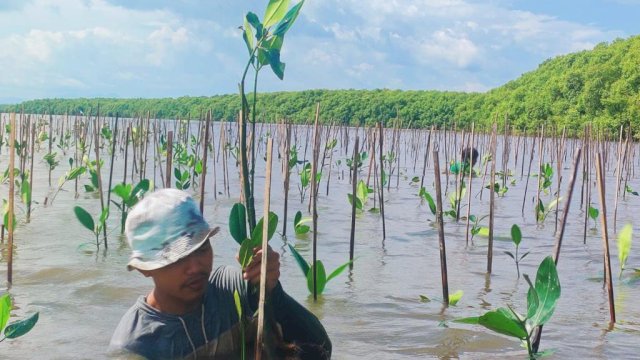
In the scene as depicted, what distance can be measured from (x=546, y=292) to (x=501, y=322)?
18 cm

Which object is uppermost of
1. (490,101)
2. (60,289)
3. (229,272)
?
(490,101)

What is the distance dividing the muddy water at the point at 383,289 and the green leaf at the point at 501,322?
0.84 metres

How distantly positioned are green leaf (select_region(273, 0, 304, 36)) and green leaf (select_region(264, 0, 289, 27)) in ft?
0.05

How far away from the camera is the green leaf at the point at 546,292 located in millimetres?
2104

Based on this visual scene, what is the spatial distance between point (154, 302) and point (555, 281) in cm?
139

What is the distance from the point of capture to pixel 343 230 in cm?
642

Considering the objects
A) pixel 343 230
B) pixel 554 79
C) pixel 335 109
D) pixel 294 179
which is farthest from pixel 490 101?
pixel 343 230

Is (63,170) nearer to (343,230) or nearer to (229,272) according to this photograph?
(343,230)

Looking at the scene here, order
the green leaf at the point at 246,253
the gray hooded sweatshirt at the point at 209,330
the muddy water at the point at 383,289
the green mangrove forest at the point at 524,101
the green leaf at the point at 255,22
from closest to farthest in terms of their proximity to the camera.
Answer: the green leaf at the point at 246,253, the green leaf at the point at 255,22, the gray hooded sweatshirt at the point at 209,330, the muddy water at the point at 383,289, the green mangrove forest at the point at 524,101

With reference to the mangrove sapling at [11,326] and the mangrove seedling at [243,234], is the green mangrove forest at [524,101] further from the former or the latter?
the mangrove seedling at [243,234]

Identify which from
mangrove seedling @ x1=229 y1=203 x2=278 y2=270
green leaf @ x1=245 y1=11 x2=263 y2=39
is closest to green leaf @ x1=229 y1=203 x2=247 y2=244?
mangrove seedling @ x1=229 y1=203 x2=278 y2=270

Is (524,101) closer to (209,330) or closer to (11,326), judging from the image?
(209,330)

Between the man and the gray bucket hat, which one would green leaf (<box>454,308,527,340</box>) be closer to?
the man

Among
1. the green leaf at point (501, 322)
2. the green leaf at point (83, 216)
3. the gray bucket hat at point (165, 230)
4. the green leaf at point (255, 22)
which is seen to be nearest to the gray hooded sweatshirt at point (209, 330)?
the gray bucket hat at point (165, 230)
